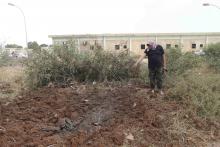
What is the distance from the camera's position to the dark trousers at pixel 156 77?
11.6 meters

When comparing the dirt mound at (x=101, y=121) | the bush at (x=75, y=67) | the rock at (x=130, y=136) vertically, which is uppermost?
the bush at (x=75, y=67)

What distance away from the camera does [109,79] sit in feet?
44.8

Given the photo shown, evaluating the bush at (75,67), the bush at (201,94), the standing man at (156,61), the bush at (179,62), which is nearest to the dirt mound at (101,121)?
the bush at (201,94)

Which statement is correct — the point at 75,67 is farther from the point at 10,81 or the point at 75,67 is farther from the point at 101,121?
the point at 101,121

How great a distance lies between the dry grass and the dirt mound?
2276 mm

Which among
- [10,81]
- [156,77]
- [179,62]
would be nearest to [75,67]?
[156,77]

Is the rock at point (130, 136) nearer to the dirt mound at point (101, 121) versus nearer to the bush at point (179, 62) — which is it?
the dirt mound at point (101, 121)

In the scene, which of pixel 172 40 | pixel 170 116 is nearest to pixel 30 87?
pixel 170 116

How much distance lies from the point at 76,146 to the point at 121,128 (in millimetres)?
1331

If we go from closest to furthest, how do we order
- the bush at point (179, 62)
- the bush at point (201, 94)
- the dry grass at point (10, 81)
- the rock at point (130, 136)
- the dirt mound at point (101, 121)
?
the dirt mound at point (101, 121) < the rock at point (130, 136) < the bush at point (201, 94) < the bush at point (179, 62) < the dry grass at point (10, 81)

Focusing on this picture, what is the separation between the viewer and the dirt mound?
7871 mm

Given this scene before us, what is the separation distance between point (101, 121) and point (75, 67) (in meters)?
4.97

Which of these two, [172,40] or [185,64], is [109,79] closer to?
[185,64]

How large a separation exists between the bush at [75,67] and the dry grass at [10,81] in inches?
32.9
